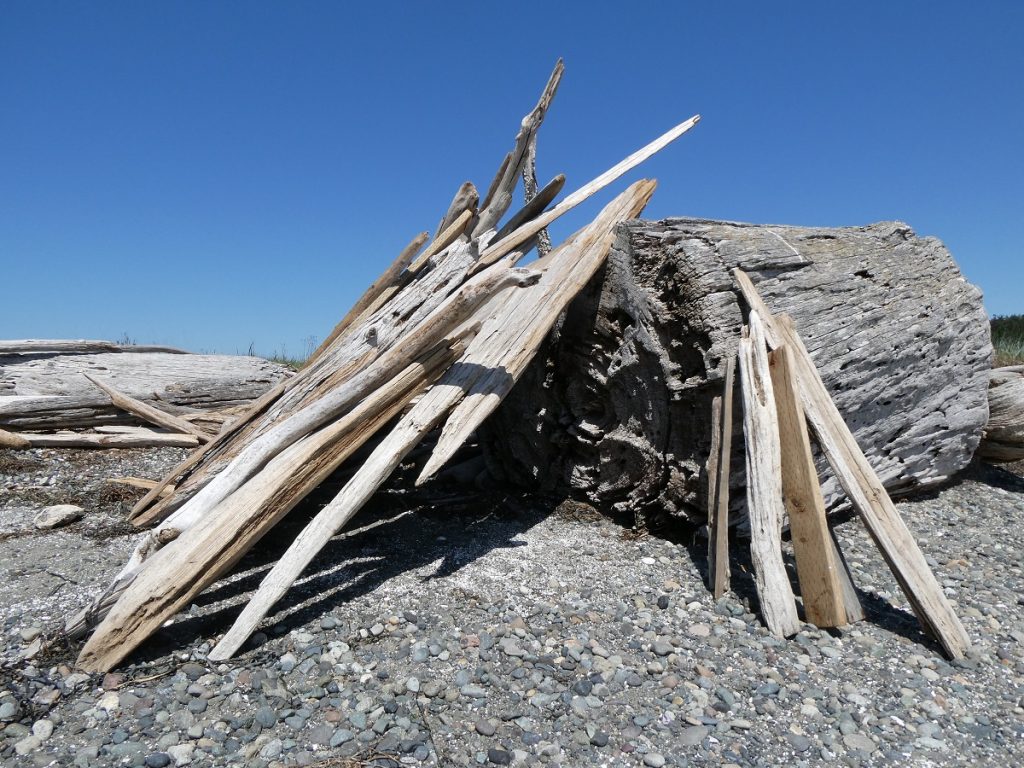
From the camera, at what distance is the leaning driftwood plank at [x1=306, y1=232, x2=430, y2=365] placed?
249 inches

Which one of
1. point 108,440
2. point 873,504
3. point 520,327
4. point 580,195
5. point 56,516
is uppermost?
point 580,195

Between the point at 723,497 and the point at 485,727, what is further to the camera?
the point at 723,497

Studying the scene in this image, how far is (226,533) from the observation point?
3.72 metres

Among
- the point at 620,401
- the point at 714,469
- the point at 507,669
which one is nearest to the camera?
the point at 507,669

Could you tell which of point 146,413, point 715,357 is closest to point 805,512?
point 715,357

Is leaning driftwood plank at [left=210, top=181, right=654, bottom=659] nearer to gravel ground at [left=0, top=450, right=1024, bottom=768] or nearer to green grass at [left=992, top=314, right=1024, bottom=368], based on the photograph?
gravel ground at [left=0, top=450, right=1024, bottom=768]

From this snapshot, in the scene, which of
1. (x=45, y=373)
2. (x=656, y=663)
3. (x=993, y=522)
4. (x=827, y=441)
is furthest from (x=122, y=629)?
(x=993, y=522)

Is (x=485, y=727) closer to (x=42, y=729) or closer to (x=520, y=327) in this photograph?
(x=42, y=729)

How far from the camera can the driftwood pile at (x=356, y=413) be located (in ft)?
11.6

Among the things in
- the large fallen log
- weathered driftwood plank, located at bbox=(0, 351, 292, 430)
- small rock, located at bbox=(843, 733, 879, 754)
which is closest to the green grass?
the large fallen log

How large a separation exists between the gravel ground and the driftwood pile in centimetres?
30

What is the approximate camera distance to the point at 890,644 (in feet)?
12.3

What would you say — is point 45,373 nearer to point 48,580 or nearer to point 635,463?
point 48,580

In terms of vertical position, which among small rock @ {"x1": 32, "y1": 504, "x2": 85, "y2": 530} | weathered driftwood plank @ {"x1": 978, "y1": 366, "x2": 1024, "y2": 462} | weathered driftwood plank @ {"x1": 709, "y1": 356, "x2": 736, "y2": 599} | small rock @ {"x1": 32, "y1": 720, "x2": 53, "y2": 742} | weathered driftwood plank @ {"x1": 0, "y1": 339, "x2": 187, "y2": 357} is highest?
weathered driftwood plank @ {"x1": 978, "y1": 366, "x2": 1024, "y2": 462}
